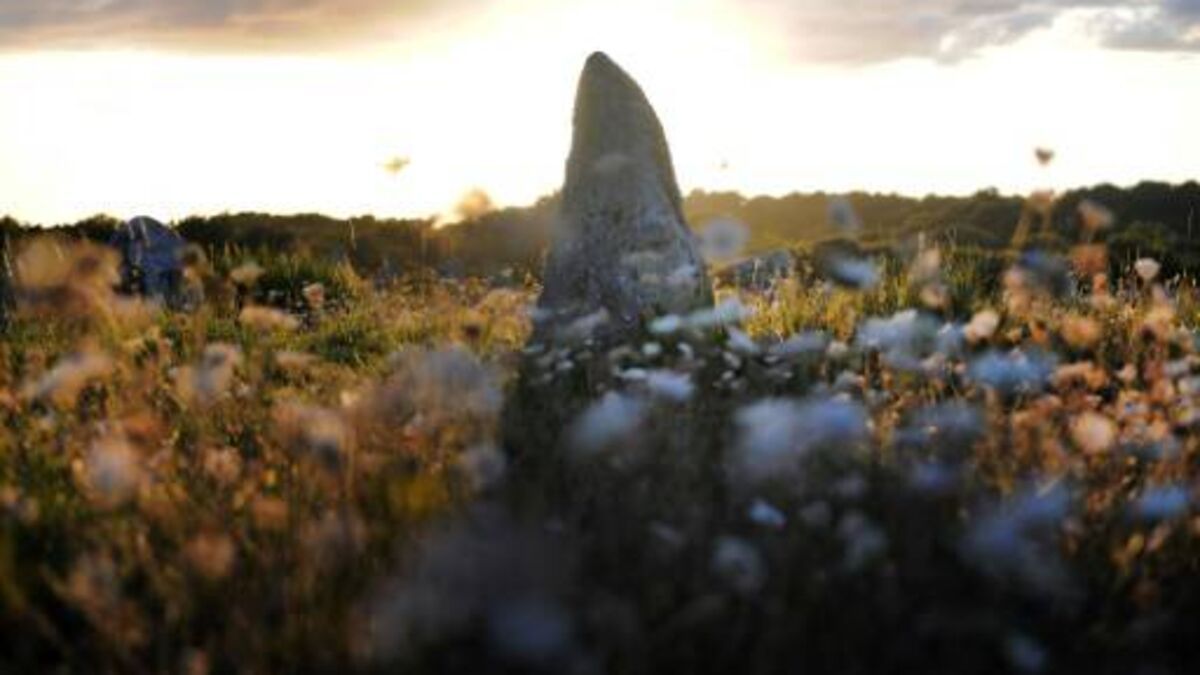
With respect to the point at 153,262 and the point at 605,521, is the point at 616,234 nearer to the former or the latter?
the point at 605,521

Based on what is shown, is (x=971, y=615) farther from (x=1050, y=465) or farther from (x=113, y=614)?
(x=113, y=614)

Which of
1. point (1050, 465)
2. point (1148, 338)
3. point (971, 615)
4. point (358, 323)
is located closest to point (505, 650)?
point (971, 615)

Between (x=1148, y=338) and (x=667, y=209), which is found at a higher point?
(x=667, y=209)

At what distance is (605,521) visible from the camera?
14.0ft

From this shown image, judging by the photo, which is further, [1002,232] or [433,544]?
[1002,232]

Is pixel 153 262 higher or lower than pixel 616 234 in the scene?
lower

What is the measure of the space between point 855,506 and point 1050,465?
0.71 m

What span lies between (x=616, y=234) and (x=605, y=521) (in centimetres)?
424

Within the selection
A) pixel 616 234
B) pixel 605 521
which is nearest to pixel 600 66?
pixel 616 234

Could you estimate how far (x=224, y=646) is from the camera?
12.2 feet

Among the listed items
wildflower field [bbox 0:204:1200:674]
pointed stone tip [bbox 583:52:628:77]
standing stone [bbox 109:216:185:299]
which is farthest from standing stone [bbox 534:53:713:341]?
standing stone [bbox 109:216:185:299]

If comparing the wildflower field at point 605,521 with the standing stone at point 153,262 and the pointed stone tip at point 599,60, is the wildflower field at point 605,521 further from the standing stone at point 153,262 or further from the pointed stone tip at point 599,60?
the standing stone at point 153,262

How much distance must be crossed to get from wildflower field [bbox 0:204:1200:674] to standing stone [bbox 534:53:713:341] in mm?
1294

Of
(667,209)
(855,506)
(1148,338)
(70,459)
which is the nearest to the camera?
(855,506)
